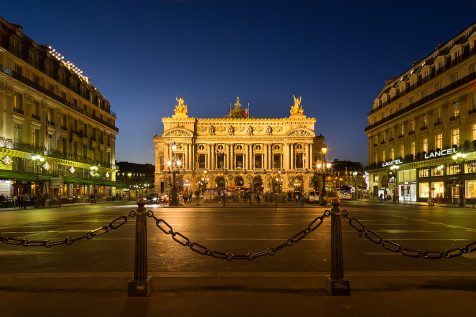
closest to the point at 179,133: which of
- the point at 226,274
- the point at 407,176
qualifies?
the point at 407,176

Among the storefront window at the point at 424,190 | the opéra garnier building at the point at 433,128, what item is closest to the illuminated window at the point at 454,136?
the opéra garnier building at the point at 433,128

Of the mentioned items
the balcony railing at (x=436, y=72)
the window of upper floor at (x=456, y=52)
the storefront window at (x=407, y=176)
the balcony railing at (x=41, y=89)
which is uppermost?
the window of upper floor at (x=456, y=52)

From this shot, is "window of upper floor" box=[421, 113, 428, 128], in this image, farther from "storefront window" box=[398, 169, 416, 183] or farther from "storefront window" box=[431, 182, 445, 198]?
"storefront window" box=[431, 182, 445, 198]

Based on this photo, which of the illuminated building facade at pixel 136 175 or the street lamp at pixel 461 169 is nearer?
the street lamp at pixel 461 169

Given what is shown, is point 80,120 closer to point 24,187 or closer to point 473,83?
point 24,187

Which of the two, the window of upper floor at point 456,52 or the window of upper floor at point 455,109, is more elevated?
the window of upper floor at point 456,52

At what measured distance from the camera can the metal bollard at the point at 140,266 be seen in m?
7.14

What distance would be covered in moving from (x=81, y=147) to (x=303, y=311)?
239 ft

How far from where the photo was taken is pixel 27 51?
178ft

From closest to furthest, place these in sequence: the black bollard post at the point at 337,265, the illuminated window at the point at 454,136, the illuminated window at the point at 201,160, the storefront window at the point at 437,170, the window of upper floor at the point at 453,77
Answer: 1. the black bollard post at the point at 337,265
2. the illuminated window at the point at 454,136
3. the window of upper floor at the point at 453,77
4. the storefront window at the point at 437,170
5. the illuminated window at the point at 201,160

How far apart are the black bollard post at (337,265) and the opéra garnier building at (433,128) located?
141 ft

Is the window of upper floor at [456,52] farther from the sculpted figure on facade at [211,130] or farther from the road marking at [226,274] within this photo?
the sculpted figure on facade at [211,130]

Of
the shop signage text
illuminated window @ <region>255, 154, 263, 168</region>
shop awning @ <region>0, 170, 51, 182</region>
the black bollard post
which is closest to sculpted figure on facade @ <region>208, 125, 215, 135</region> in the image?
illuminated window @ <region>255, 154, 263, 168</region>

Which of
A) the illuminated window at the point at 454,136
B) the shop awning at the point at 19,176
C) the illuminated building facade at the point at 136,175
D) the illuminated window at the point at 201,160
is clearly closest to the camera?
the shop awning at the point at 19,176
